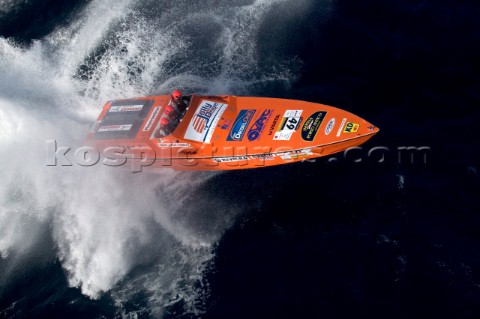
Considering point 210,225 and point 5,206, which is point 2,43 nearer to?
point 5,206

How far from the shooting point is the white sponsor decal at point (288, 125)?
17.8 m

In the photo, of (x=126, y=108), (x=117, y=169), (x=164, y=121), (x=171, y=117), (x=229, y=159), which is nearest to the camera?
(x=164, y=121)

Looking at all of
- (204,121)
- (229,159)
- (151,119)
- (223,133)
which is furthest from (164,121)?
(229,159)

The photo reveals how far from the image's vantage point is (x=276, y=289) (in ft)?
50.8

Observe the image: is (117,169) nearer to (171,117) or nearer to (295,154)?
(171,117)

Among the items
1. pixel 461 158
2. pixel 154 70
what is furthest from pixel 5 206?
pixel 461 158

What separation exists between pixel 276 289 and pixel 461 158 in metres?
9.19

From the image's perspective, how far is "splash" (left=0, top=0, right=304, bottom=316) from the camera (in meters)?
16.7

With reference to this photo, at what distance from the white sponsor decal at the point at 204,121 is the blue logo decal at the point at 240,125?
2.57 ft

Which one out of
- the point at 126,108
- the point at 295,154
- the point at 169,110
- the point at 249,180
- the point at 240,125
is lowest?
the point at 249,180

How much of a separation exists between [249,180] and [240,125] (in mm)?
2422

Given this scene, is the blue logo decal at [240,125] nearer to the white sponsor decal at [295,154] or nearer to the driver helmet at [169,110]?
the white sponsor decal at [295,154]

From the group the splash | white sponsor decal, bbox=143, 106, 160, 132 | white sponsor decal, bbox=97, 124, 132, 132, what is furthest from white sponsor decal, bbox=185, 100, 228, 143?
white sponsor decal, bbox=97, 124, 132, 132

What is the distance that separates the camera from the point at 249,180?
19047mm
